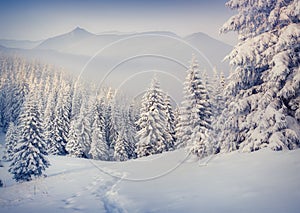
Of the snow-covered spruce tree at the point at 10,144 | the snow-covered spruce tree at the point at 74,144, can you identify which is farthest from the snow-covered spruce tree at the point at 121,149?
the snow-covered spruce tree at the point at 10,144

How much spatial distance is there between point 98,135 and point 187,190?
2858cm

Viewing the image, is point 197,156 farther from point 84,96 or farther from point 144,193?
point 84,96

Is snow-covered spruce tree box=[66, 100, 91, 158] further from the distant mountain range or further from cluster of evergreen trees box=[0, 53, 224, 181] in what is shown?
the distant mountain range

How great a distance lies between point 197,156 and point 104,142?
77.8ft

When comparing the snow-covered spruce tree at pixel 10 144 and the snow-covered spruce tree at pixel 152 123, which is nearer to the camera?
the snow-covered spruce tree at pixel 10 144

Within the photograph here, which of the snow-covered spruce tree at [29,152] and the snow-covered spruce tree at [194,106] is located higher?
the snow-covered spruce tree at [194,106]

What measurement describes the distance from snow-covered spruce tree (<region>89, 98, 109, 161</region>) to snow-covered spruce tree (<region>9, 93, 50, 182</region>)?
1810cm

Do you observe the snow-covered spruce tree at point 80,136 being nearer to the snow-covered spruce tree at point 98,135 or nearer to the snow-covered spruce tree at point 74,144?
the snow-covered spruce tree at point 74,144

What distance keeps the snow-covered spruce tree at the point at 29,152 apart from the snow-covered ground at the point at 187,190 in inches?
121

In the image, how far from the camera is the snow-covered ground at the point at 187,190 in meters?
7.03

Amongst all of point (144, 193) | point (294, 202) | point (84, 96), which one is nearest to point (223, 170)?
point (144, 193)

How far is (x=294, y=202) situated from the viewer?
6238 millimetres

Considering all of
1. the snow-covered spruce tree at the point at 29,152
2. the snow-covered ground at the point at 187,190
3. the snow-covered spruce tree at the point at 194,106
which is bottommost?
the snow-covered ground at the point at 187,190

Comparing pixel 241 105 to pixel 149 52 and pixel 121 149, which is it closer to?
pixel 149 52
